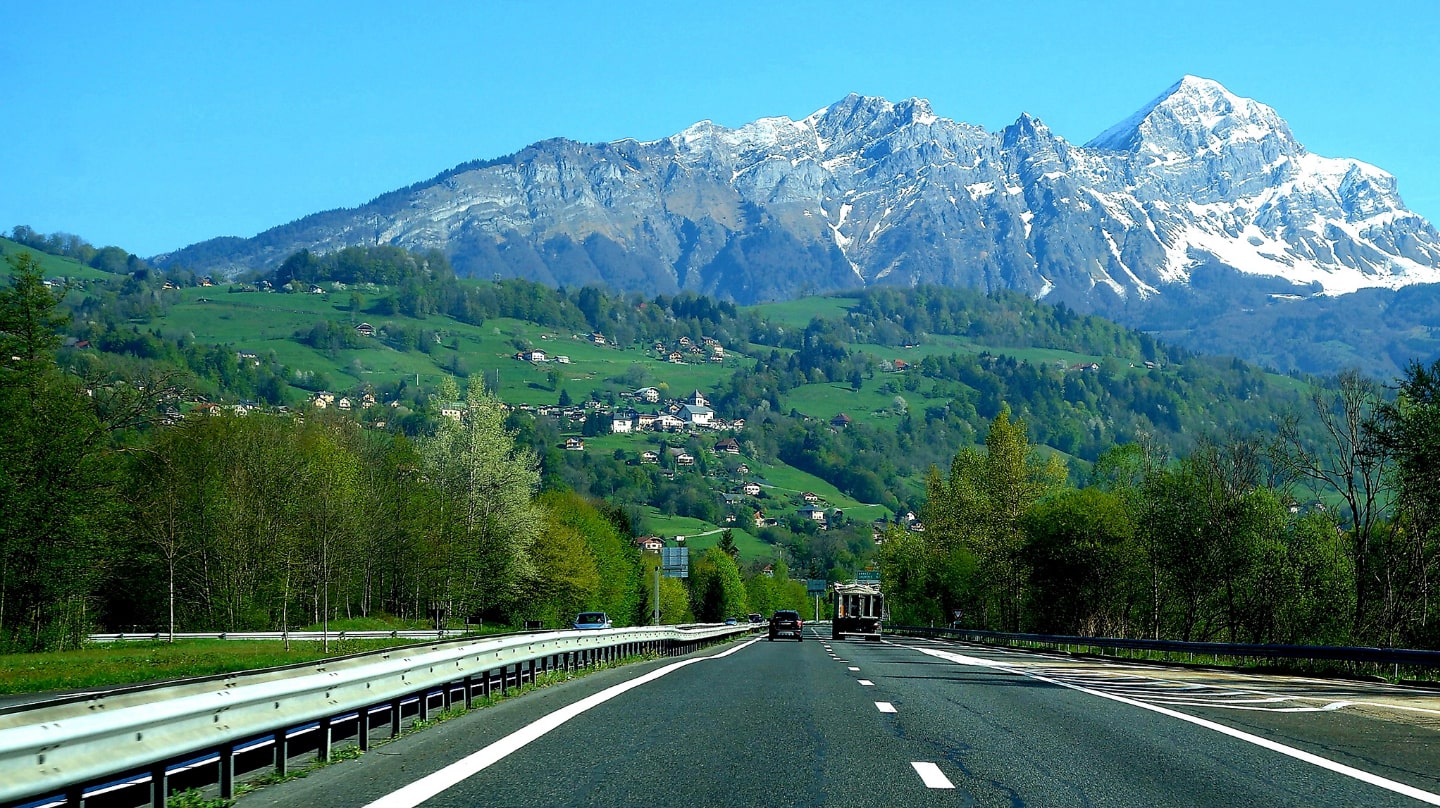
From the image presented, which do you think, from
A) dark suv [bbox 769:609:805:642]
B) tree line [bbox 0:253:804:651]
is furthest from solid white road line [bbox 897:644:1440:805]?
dark suv [bbox 769:609:805:642]

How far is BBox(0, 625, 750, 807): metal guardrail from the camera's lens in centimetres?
635

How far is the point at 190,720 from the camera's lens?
8086 millimetres

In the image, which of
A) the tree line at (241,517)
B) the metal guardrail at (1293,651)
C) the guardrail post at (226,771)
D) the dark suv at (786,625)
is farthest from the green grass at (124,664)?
the dark suv at (786,625)

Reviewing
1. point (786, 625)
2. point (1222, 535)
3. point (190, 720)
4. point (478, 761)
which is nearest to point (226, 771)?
point (190, 720)

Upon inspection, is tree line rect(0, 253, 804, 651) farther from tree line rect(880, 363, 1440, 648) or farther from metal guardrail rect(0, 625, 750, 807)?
metal guardrail rect(0, 625, 750, 807)

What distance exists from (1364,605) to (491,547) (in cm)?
4241

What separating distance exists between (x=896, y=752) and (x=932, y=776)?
1.56 meters

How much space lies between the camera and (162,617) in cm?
6919

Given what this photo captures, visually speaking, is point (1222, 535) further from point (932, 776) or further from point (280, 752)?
point (280, 752)

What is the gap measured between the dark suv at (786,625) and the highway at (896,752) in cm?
5225

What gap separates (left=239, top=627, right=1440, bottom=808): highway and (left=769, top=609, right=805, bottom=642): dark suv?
52.3 meters

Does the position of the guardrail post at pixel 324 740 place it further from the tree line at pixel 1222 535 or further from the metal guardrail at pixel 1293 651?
the tree line at pixel 1222 535

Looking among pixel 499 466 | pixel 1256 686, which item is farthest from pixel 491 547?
pixel 1256 686

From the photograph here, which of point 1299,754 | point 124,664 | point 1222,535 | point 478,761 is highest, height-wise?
point 1222,535
